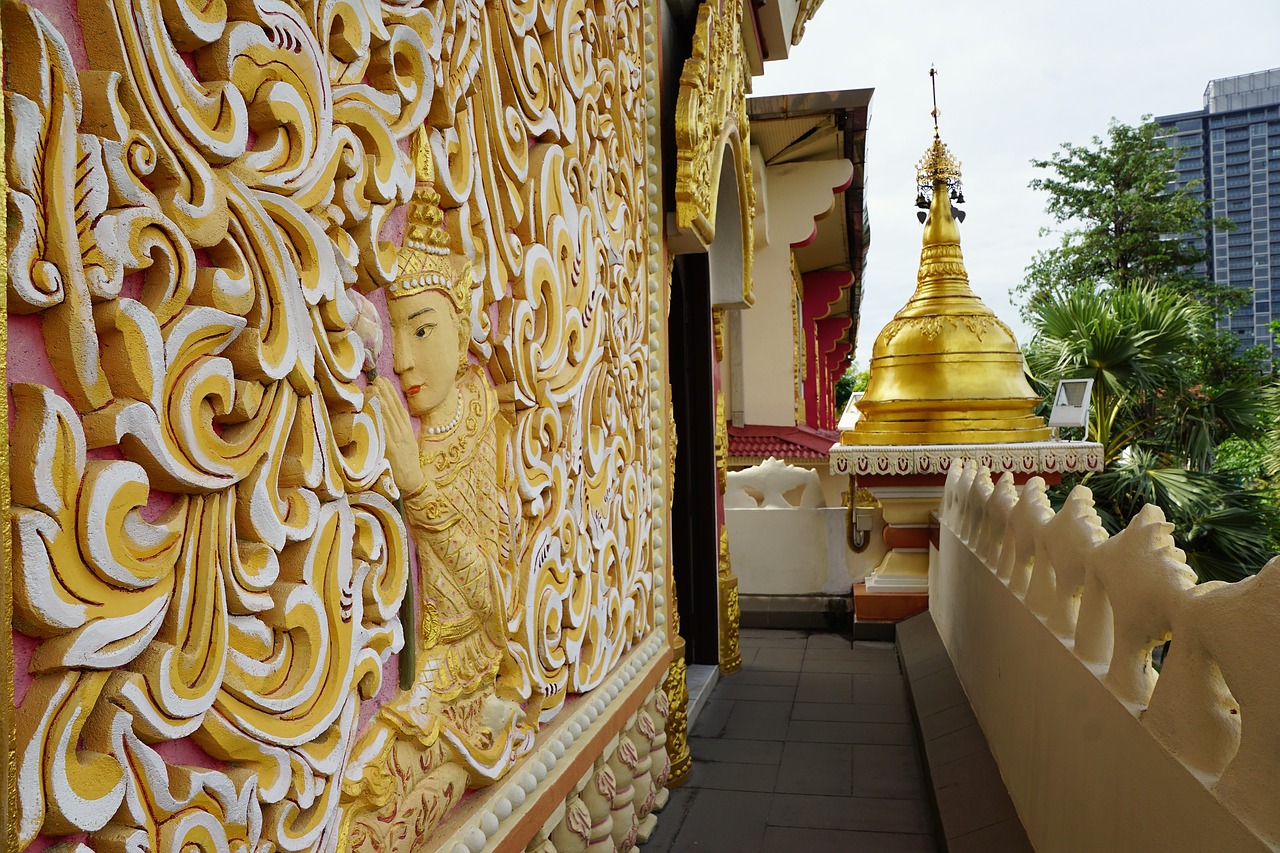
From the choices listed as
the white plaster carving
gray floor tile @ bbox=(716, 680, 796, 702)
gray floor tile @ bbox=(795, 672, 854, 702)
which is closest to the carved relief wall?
gray floor tile @ bbox=(716, 680, 796, 702)

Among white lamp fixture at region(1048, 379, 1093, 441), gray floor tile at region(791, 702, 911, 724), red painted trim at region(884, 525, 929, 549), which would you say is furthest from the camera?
white lamp fixture at region(1048, 379, 1093, 441)

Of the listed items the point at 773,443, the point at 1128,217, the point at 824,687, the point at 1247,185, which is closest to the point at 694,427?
the point at 824,687

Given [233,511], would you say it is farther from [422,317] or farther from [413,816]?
[413,816]

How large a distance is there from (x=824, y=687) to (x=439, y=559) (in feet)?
13.2

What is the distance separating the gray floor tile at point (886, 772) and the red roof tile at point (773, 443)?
648 cm

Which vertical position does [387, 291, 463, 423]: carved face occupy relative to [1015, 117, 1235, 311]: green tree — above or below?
below

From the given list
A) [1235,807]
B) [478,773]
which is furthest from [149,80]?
[1235,807]

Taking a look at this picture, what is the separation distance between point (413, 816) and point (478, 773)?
22 cm

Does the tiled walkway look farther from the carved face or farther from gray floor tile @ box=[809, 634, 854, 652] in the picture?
the carved face

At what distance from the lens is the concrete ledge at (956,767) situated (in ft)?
8.95

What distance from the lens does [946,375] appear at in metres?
6.89

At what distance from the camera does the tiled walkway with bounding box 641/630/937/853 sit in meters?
3.28

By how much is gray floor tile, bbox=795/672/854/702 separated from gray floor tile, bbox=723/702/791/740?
201mm

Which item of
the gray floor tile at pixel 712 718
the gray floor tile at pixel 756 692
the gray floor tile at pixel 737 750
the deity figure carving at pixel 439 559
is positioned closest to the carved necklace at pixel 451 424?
the deity figure carving at pixel 439 559
